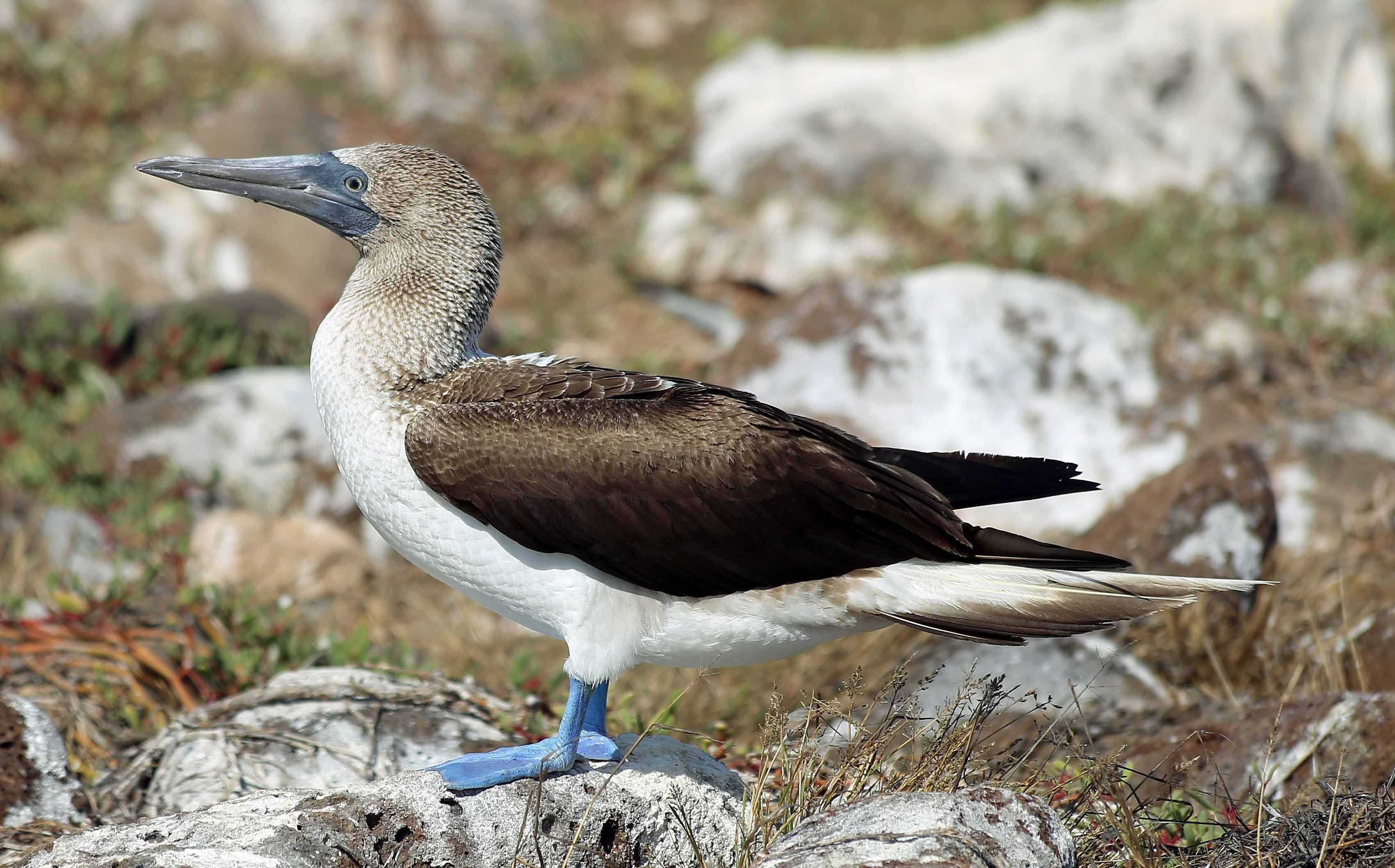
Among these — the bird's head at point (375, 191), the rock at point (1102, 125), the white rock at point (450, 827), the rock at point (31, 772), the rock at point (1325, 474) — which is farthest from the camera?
the rock at point (1102, 125)

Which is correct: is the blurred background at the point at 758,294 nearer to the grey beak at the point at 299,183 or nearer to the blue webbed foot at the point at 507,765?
the blue webbed foot at the point at 507,765

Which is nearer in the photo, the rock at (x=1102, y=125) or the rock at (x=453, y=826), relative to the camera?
the rock at (x=453, y=826)

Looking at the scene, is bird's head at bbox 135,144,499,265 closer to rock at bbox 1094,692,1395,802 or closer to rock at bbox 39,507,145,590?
rock at bbox 1094,692,1395,802

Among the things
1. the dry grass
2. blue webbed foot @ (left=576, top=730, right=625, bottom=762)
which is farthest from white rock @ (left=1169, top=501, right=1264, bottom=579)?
blue webbed foot @ (left=576, top=730, right=625, bottom=762)

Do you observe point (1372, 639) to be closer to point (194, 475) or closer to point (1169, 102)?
point (194, 475)

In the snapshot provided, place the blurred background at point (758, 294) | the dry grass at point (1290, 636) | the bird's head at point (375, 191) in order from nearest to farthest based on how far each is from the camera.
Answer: the bird's head at point (375, 191) < the dry grass at point (1290, 636) < the blurred background at point (758, 294)

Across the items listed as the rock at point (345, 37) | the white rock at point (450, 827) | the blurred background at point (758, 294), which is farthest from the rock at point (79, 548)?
the rock at point (345, 37)

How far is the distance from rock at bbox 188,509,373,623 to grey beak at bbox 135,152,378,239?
260cm

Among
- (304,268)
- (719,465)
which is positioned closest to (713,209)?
(304,268)

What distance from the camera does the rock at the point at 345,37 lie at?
12.8 meters

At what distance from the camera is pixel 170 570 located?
569cm

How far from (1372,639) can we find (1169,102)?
7.07 metres

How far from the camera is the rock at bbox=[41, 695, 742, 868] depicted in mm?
3082

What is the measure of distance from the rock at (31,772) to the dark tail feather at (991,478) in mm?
2475
